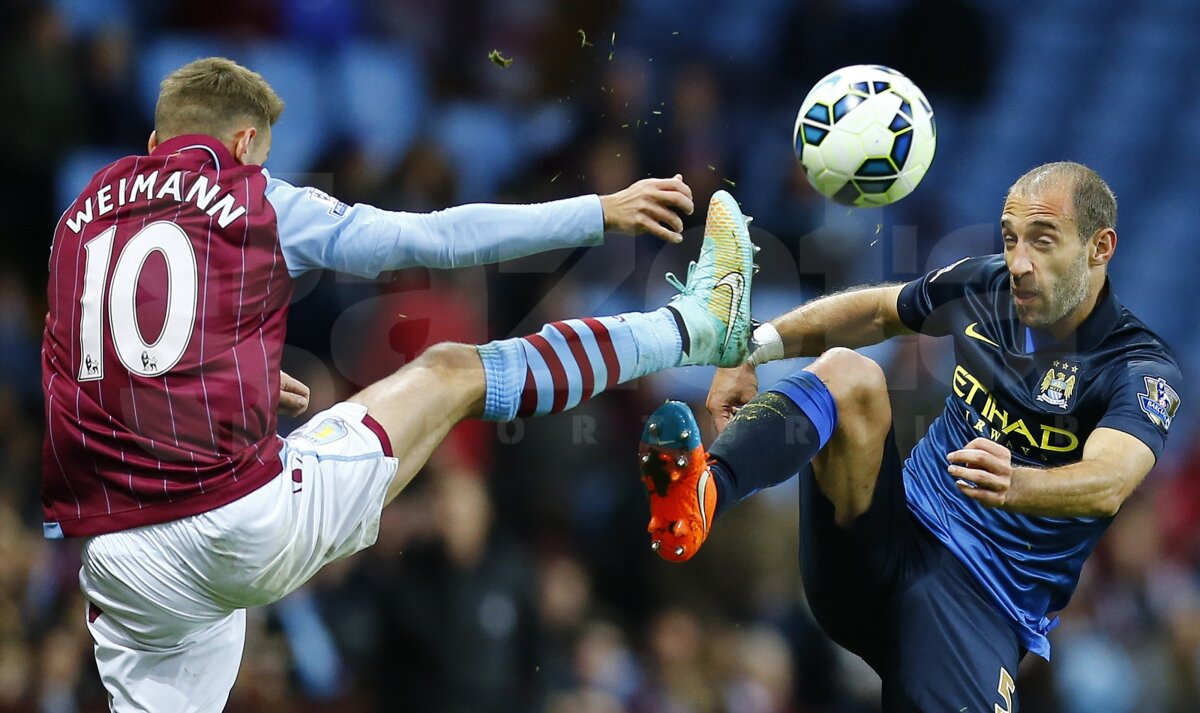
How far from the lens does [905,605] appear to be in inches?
165

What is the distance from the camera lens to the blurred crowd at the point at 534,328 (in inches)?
241

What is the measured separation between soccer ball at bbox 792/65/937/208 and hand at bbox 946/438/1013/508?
1.53 meters

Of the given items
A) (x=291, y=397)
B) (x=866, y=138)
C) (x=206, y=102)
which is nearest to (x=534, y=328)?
(x=866, y=138)

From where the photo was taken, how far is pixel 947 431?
4.44m

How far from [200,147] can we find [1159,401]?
2.80 metres

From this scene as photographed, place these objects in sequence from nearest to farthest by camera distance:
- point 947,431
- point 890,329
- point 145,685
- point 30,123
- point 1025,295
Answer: point 145,685, point 1025,295, point 947,431, point 890,329, point 30,123

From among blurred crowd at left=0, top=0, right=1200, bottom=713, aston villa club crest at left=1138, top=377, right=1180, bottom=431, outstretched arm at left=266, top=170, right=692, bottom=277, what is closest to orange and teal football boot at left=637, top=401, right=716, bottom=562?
outstretched arm at left=266, top=170, right=692, bottom=277

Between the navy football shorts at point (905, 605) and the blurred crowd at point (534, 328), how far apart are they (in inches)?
92.3

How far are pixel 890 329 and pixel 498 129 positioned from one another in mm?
2870

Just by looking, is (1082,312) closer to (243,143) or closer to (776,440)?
(776,440)

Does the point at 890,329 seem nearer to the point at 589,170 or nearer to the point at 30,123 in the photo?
the point at 589,170

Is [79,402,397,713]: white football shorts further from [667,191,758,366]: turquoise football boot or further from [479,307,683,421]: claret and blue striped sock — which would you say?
[667,191,758,366]: turquoise football boot

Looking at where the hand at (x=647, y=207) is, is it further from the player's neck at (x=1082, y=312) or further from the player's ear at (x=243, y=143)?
the player's neck at (x=1082, y=312)

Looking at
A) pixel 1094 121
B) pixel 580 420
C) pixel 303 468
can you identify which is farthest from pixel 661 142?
pixel 303 468
